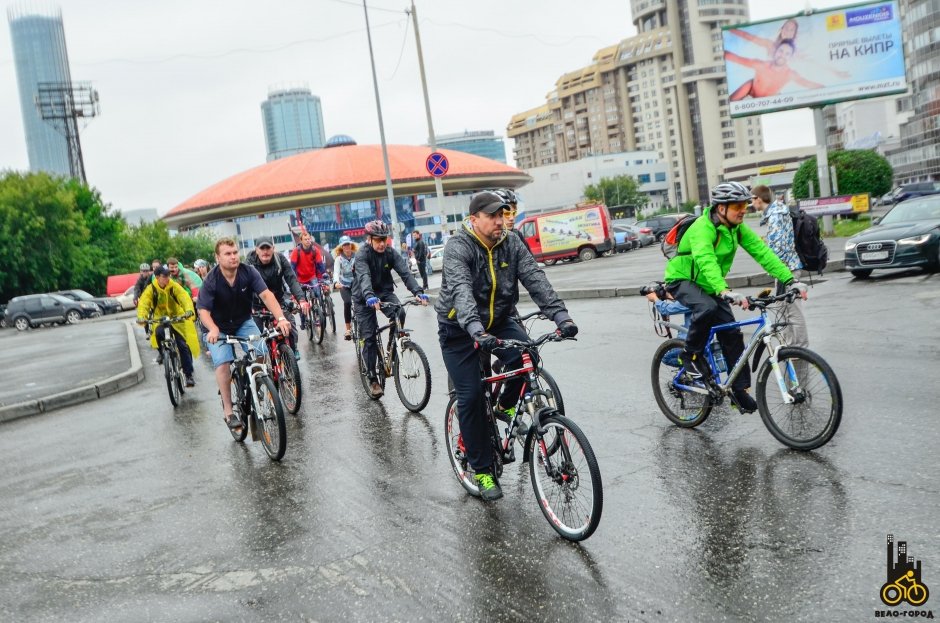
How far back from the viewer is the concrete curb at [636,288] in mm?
15734

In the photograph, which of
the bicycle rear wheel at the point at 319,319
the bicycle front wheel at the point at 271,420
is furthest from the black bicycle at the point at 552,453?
the bicycle rear wheel at the point at 319,319

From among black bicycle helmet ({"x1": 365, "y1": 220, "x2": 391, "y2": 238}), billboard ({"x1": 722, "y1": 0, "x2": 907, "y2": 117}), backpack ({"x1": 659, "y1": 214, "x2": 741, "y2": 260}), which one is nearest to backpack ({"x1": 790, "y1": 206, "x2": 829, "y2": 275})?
backpack ({"x1": 659, "y1": 214, "x2": 741, "y2": 260})

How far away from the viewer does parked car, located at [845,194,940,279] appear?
1453 cm

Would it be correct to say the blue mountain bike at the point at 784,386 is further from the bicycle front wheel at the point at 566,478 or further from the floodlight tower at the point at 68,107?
the floodlight tower at the point at 68,107

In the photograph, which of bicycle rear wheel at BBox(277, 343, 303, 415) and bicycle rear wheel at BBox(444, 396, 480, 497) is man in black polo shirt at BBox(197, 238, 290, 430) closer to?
bicycle rear wheel at BBox(277, 343, 303, 415)

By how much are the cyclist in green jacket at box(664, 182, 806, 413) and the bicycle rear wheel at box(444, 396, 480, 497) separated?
182 cm

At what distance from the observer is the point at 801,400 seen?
535cm

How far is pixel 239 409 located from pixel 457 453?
2.88 meters

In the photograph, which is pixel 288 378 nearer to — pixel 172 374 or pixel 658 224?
pixel 172 374

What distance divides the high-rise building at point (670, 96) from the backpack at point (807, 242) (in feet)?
513

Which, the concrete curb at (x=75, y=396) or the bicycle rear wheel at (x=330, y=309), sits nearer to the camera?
the concrete curb at (x=75, y=396)

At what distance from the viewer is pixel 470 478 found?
5301 millimetres

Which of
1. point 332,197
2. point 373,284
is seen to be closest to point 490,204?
point 373,284

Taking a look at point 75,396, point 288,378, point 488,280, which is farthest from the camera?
point 75,396
